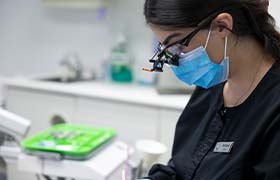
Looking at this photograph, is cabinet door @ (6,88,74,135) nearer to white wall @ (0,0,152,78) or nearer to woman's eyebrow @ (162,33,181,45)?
white wall @ (0,0,152,78)

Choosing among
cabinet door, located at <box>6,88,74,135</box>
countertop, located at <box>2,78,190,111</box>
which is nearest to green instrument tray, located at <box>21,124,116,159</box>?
countertop, located at <box>2,78,190,111</box>

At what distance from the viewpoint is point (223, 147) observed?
1.08m

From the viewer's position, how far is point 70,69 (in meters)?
2.87

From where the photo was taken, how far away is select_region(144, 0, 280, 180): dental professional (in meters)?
0.99

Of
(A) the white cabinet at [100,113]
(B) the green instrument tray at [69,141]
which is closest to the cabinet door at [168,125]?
(A) the white cabinet at [100,113]

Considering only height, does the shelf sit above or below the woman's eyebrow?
above

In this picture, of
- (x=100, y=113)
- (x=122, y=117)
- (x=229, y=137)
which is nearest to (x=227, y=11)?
(x=229, y=137)

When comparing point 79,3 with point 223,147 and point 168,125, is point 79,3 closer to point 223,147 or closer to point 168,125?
point 168,125

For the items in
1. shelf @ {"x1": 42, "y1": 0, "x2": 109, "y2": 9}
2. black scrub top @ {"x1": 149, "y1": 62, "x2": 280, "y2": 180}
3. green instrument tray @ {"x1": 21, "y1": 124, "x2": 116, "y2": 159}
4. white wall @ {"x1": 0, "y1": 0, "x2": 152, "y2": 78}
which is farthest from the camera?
white wall @ {"x1": 0, "y1": 0, "x2": 152, "y2": 78}

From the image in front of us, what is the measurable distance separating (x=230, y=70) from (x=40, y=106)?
1817 millimetres

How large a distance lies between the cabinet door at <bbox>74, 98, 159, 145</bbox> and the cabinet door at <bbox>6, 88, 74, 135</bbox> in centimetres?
10

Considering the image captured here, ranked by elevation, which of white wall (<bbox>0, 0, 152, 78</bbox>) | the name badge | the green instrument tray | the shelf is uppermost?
the shelf

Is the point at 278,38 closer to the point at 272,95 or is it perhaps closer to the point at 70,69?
the point at 272,95

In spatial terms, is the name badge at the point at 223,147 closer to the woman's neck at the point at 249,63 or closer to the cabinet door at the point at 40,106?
the woman's neck at the point at 249,63
